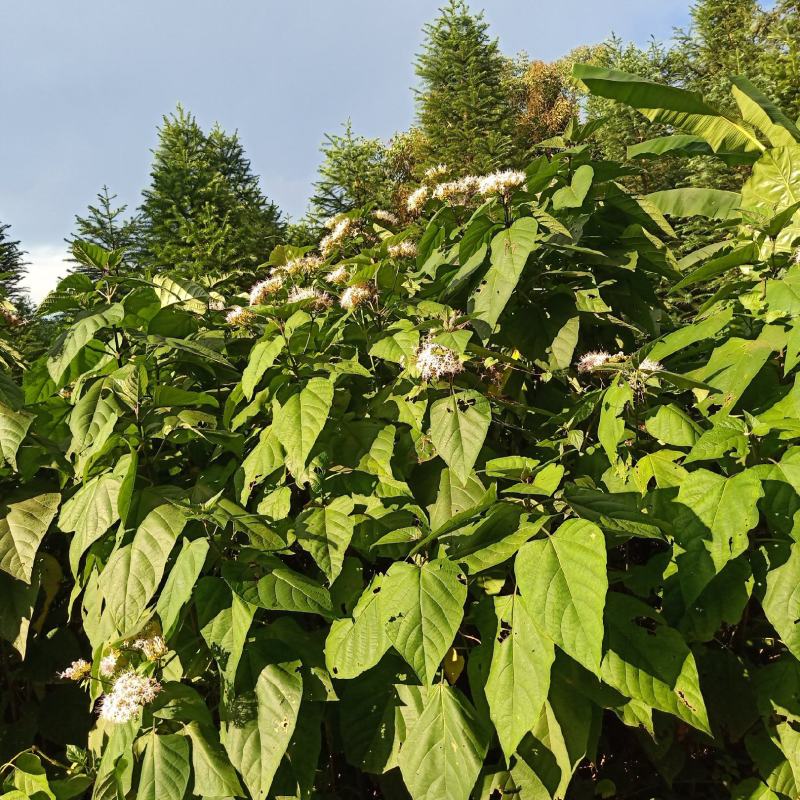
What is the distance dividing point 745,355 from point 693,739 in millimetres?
1062

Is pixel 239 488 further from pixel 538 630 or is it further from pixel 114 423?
pixel 538 630

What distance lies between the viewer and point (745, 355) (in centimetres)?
155

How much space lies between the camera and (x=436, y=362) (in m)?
1.50

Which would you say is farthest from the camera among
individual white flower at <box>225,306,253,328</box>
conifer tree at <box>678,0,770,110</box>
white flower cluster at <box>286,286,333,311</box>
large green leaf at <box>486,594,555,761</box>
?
conifer tree at <box>678,0,770,110</box>

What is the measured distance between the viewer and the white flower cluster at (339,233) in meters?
2.67

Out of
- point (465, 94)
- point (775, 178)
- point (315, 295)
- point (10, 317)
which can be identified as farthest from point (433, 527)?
point (465, 94)

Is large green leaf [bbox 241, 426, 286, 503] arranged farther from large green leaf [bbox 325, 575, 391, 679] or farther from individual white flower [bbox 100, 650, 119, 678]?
individual white flower [bbox 100, 650, 119, 678]

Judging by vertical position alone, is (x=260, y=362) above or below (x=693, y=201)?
below

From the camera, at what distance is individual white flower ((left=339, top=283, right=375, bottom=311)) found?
6.15 feet

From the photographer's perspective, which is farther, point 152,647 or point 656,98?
point 656,98

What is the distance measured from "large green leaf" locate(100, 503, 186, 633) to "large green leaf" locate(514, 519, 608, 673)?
784mm

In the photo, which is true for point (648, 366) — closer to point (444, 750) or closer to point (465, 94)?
point (444, 750)

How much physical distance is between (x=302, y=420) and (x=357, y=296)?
0.53m

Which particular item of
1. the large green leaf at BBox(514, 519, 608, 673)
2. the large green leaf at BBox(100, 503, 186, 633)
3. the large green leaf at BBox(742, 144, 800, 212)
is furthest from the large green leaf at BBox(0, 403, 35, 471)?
the large green leaf at BBox(742, 144, 800, 212)
